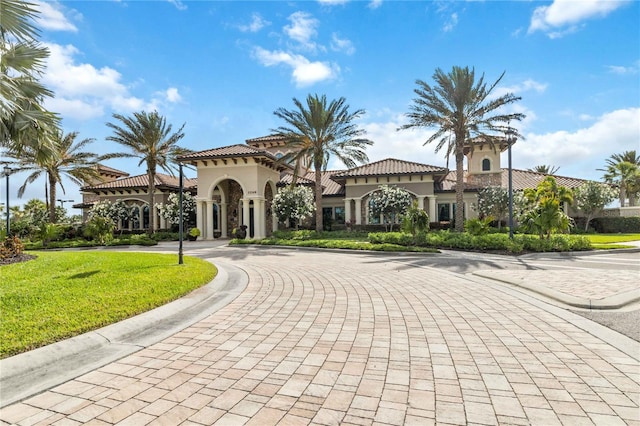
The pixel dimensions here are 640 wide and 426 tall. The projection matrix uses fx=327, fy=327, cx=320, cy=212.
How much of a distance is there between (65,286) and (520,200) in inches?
1201

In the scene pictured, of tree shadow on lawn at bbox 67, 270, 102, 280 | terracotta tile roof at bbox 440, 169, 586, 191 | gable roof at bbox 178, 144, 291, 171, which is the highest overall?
gable roof at bbox 178, 144, 291, 171

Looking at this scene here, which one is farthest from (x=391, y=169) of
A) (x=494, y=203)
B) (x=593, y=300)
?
(x=593, y=300)

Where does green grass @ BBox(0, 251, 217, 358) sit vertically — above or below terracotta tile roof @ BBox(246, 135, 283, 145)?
below

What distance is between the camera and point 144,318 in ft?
18.9

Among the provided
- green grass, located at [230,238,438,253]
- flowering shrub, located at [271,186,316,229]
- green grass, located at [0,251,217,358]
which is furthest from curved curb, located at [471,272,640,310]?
flowering shrub, located at [271,186,316,229]

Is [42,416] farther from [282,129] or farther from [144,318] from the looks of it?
[282,129]

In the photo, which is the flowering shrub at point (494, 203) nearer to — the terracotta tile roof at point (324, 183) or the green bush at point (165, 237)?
the terracotta tile roof at point (324, 183)

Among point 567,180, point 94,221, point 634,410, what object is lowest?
point 634,410

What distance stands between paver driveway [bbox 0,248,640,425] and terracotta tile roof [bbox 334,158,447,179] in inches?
881

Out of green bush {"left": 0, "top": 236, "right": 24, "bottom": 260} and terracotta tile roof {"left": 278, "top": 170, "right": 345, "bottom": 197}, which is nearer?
green bush {"left": 0, "top": 236, "right": 24, "bottom": 260}

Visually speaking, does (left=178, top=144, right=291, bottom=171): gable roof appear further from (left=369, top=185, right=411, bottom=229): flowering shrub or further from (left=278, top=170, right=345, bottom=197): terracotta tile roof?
(left=369, top=185, right=411, bottom=229): flowering shrub

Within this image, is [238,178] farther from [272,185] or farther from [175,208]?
[175,208]

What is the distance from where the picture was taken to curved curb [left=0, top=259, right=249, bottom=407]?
3664 mm

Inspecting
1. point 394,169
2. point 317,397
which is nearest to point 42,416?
point 317,397
